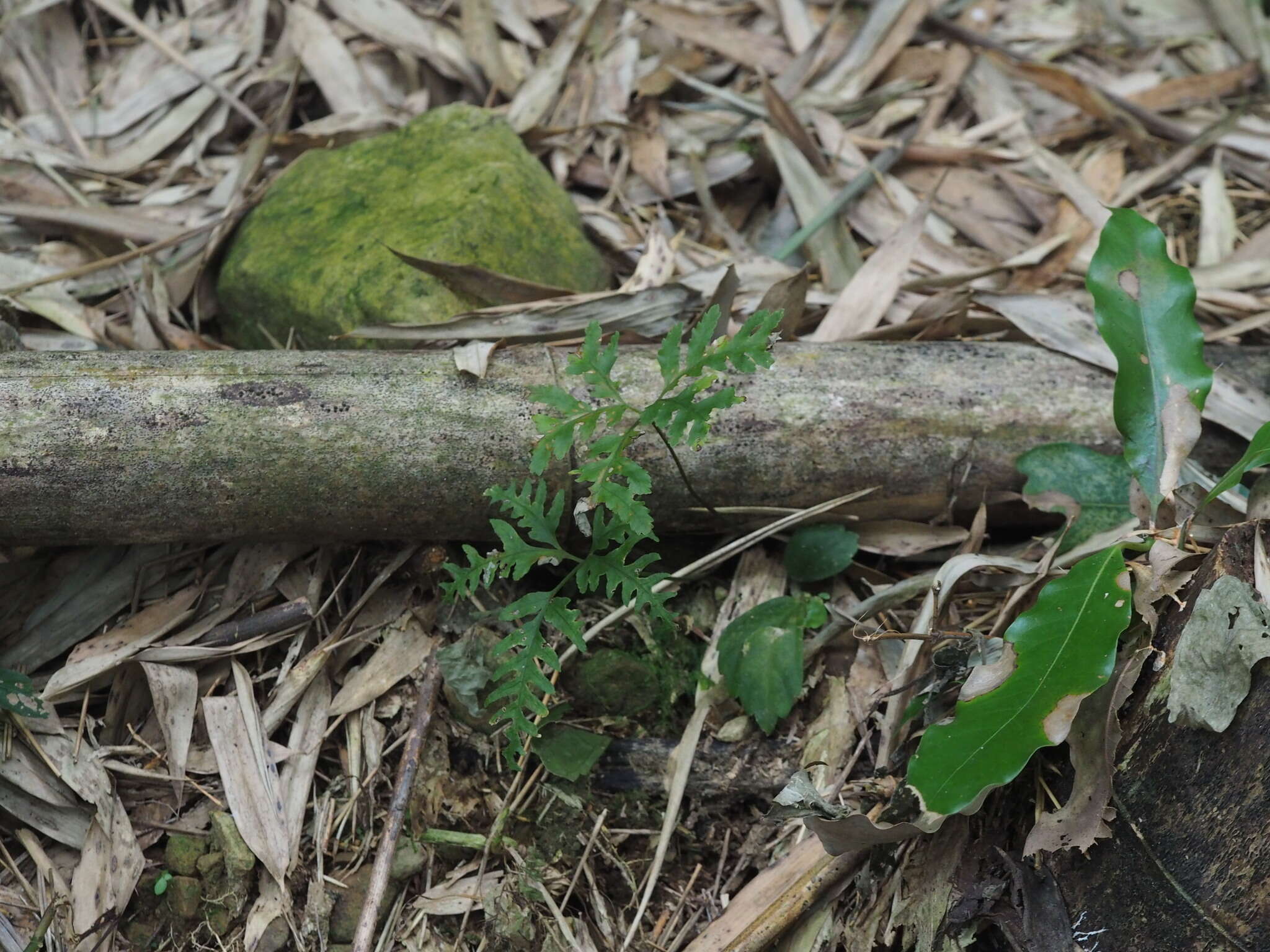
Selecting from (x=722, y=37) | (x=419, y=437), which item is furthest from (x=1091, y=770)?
(x=722, y=37)

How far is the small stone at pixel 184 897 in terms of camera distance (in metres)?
1.96

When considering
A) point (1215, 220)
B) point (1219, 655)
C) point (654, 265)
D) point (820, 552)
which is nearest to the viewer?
point (1219, 655)

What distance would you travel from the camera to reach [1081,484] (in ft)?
6.72

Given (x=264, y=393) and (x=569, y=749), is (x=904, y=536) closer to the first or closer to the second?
(x=569, y=749)

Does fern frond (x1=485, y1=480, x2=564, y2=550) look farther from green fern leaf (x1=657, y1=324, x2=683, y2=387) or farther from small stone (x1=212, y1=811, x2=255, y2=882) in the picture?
small stone (x1=212, y1=811, x2=255, y2=882)

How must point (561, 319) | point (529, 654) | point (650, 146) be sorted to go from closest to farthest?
point (529, 654) → point (561, 319) → point (650, 146)

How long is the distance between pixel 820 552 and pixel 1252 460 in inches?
32.3

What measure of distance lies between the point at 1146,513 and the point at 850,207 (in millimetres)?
1468

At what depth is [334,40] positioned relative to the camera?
3.41m

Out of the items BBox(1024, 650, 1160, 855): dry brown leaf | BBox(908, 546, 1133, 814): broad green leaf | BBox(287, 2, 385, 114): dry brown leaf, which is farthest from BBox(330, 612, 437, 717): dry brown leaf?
BBox(287, 2, 385, 114): dry brown leaf

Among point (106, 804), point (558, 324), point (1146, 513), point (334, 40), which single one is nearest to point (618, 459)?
point (558, 324)

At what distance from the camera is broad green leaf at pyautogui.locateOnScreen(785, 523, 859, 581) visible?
2.13 metres

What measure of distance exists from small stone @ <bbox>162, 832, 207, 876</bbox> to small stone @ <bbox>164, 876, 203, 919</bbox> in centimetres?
2

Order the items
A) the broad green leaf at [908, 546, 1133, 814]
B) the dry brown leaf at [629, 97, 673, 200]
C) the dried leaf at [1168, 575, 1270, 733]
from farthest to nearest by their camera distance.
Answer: the dry brown leaf at [629, 97, 673, 200]
the broad green leaf at [908, 546, 1133, 814]
the dried leaf at [1168, 575, 1270, 733]
